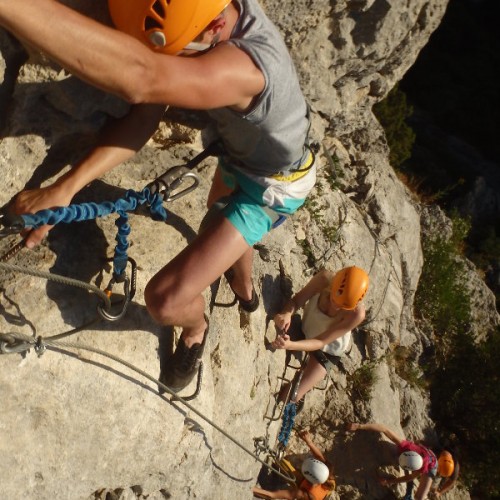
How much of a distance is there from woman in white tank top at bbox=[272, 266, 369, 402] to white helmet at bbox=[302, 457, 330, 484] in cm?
62

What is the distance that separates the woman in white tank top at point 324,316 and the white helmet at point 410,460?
5.67 feet

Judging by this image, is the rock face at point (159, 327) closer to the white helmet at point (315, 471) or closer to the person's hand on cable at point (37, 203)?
the person's hand on cable at point (37, 203)

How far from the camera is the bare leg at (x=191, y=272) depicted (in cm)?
275

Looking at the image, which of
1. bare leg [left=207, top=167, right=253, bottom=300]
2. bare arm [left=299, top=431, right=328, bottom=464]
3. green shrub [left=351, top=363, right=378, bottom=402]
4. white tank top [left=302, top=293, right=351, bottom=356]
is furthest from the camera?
green shrub [left=351, top=363, right=378, bottom=402]

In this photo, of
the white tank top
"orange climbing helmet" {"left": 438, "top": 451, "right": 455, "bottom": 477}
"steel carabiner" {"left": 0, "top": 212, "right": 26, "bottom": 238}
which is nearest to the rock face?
the white tank top

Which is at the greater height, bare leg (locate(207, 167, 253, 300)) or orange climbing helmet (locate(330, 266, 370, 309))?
bare leg (locate(207, 167, 253, 300))

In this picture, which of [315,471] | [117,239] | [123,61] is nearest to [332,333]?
[315,471]

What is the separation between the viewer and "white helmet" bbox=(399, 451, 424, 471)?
6.03m

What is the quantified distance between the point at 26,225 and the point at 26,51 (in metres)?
0.96

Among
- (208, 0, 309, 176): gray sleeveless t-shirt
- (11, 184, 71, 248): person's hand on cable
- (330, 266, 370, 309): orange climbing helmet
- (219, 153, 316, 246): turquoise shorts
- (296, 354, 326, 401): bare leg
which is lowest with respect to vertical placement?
(296, 354, 326, 401): bare leg

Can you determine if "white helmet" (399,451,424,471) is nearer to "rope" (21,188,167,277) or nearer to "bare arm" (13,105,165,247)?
"rope" (21,188,167,277)

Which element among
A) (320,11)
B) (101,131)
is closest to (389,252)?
(320,11)

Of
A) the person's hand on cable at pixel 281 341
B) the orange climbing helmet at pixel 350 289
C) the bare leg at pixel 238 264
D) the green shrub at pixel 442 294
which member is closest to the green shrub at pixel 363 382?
the orange climbing helmet at pixel 350 289

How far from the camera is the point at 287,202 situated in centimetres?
303
